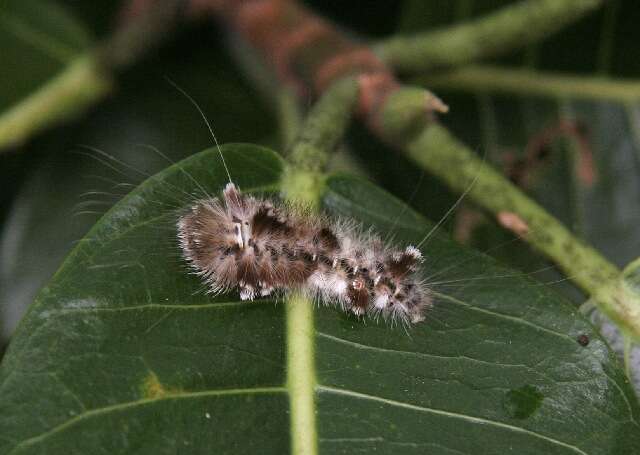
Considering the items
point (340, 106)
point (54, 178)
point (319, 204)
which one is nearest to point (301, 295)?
point (319, 204)

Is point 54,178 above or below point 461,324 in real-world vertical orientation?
above

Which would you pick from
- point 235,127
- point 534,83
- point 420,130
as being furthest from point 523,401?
point 235,127

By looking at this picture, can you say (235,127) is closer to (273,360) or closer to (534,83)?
(534,83)

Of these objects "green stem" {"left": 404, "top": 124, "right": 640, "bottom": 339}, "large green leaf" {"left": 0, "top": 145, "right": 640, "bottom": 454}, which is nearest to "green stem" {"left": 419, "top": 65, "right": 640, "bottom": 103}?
"green stem" {"left": 404, "top": 124, "right": 640, "bottom": 339}

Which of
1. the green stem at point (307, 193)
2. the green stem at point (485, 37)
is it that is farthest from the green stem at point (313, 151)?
the green stem at point (485, 37)

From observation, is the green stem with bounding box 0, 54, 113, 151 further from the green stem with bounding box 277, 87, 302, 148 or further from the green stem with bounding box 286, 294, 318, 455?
the green stem with bounding box 286, 294, 318, 455

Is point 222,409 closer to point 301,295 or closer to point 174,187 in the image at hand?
point 301,295

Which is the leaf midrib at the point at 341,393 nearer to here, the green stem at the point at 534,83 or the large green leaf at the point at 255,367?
the large green leaf at the point at 255,367
